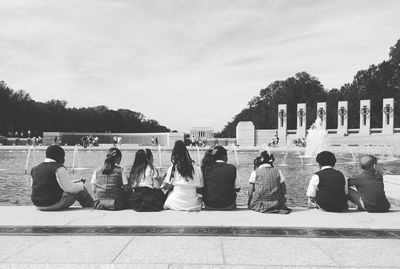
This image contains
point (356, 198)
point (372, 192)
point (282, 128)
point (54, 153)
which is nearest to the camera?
point (372, 192)

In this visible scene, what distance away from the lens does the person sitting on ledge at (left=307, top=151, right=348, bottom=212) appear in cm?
877

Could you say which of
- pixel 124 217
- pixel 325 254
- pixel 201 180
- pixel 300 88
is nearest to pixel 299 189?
pixel 201 180

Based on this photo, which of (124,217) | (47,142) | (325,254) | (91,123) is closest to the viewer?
(325,254)

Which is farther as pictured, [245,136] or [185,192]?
[245,136]

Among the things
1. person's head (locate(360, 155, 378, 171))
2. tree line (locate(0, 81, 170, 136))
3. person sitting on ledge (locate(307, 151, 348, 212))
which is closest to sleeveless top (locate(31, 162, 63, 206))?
person sitting on ledge (locate(307, 151, 348, 212))

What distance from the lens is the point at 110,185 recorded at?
900 centimetres

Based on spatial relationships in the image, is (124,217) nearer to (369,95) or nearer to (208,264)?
(208,264)

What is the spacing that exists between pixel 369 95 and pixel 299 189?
78660mm

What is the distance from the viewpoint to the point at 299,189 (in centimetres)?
1452

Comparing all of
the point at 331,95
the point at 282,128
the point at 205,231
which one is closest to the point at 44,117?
the point at 282,128

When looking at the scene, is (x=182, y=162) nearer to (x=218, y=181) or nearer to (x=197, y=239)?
(x=218, y=181)

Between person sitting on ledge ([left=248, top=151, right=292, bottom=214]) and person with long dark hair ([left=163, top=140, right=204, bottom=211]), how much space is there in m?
1.13

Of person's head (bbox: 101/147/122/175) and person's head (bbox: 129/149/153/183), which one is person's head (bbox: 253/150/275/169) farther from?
person's head (bbox: 101/147/122/175)

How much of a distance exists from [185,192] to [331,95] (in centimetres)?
9898
